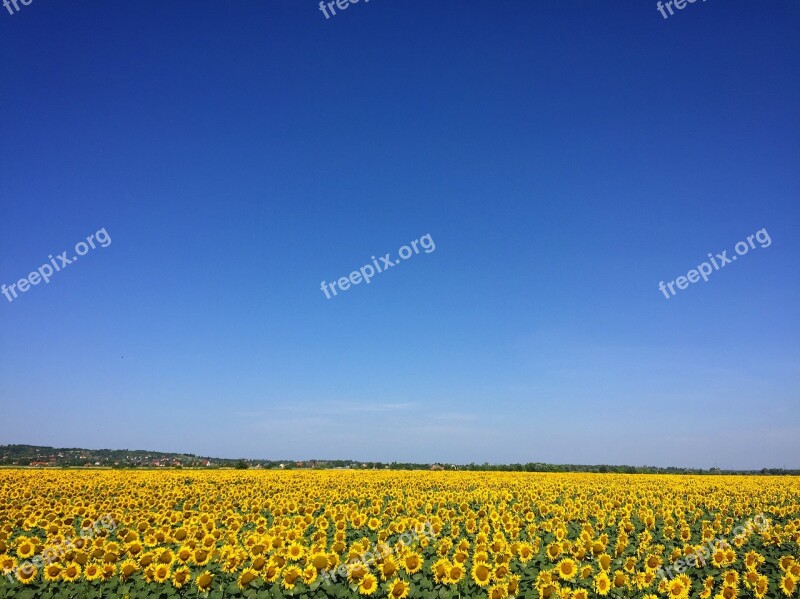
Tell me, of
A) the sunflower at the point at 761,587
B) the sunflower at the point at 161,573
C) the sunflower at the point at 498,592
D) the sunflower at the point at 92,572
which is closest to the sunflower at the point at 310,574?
the sunflower at the point at 161,573

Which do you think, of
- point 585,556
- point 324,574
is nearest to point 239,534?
point 324,574

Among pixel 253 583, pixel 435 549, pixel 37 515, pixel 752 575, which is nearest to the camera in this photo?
pixel 253 583

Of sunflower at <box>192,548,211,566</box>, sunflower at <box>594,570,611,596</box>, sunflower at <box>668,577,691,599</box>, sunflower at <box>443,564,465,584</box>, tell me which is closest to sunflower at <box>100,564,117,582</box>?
sunflower at <box>192,548,211,566</box>

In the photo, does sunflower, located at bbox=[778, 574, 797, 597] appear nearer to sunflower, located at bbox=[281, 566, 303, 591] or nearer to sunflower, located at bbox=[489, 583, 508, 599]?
sunflower, located at bbox=[489, 583, 508, 599]

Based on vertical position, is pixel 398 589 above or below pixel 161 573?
below

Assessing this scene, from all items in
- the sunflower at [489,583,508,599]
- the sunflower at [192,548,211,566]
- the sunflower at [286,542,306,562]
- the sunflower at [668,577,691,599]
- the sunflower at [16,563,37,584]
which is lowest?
the sunflower at [668,577,691,599]

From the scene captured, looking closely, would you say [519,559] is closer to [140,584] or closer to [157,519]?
[140,584]

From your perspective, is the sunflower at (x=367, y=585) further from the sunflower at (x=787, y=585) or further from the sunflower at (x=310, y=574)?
the sunflower at (x=787, y=585)

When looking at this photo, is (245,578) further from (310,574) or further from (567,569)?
(567,569)

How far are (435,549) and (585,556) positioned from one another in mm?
3793

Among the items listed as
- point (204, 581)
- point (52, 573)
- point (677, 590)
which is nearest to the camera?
point (204, 581)

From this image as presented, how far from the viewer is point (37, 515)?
53.3 feet

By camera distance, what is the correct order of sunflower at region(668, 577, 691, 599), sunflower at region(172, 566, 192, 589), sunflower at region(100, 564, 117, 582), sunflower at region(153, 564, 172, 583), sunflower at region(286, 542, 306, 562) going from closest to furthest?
sunflower at region(172, 566, 192, 589)
sunflower at region(153, 564, 172, 583)
sunflower at region(100, 564, 117, 582)
sunflower at region(286, 542, 306, 562)
sunflower at region(668, 577, 691, 599)

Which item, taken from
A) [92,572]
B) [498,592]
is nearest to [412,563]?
[498,592]
